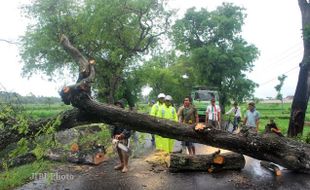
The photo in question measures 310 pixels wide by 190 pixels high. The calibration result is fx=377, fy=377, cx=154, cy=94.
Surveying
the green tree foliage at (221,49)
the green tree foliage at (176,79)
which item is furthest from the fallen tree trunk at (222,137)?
the green tree foliage at (176,79)

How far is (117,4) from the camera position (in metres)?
23.0

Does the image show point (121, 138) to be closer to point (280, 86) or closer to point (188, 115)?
point (188, 115)

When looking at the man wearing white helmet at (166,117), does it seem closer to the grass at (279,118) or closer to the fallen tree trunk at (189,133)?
the fallen tree trunk at (189,133)

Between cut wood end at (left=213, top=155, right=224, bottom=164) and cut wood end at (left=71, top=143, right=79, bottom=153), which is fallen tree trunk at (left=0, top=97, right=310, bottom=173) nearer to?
cut wood end at (left=213, top=155, right=224, bottom=164)

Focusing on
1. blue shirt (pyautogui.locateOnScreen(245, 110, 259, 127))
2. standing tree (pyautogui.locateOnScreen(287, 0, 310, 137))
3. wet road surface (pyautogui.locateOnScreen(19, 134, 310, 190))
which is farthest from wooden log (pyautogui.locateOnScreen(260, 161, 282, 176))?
standing tree (pyautogui.locateOnScreen(287, 0, 310, 137))

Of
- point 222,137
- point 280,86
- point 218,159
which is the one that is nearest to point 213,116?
point 218,159

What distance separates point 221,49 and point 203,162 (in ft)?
117

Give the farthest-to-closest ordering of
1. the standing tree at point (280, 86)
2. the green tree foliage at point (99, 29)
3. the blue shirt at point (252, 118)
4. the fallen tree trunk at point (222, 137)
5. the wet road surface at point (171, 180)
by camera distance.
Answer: the standing tree at point (280, 86), the green tree foliage at point (99, 29), the blue shirt at point (252, 118), the wet road surface at point (171, 180), the fallen tree trunk at point (222, 137)

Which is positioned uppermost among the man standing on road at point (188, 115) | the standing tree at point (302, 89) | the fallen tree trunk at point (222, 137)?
the standing tree at point (302, 89)

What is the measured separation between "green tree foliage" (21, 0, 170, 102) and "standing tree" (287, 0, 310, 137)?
10.1 m

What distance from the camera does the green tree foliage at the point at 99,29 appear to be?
76.4ft

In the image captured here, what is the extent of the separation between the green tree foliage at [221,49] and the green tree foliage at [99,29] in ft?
60.2

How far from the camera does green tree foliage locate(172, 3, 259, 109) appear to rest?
143 feet

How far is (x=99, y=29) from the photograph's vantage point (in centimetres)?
2341
